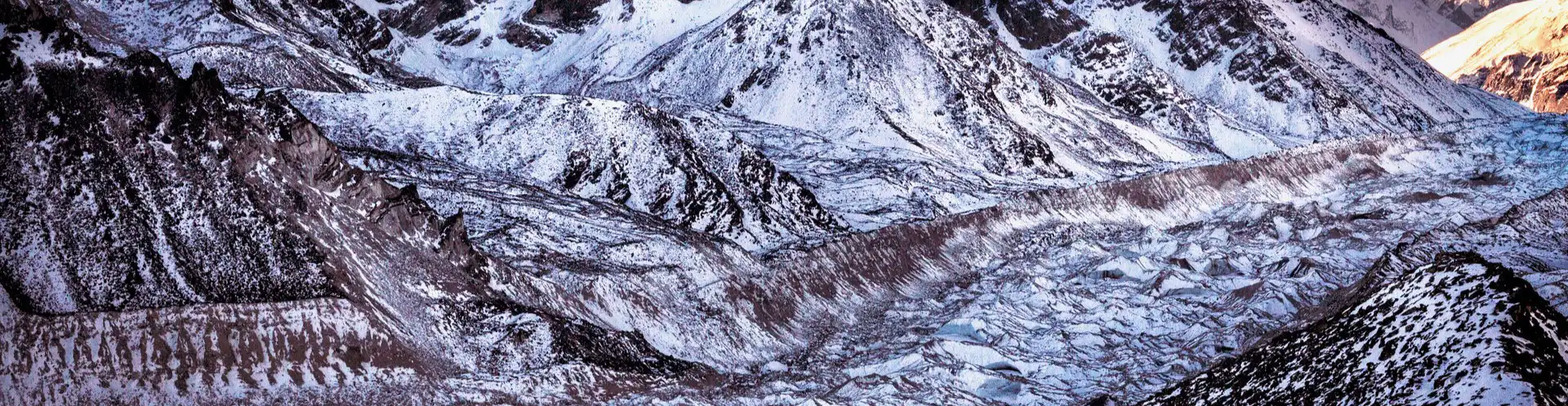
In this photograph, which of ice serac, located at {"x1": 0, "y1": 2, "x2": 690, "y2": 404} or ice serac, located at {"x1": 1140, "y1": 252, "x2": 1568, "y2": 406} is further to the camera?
ice serac, located at {"x1": 0, "y1": 2, "x2": 690, "y2": 404}

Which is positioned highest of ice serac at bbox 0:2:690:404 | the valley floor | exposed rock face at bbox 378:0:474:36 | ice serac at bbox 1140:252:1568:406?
ice serac at bbox 1140:252:1568:406

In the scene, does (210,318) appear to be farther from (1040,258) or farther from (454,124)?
(1040,258)

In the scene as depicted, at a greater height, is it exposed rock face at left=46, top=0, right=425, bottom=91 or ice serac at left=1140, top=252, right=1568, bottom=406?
ice serac at left=1140, top=252, right=1568, bottom=406

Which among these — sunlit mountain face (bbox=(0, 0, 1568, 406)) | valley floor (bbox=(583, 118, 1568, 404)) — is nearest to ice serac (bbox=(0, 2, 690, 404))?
sunlit mountain face (bbox=(0, 0, 1568, 406))

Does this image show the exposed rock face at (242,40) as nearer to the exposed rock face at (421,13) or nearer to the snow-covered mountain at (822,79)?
the snow-covered mountain at (822,79)

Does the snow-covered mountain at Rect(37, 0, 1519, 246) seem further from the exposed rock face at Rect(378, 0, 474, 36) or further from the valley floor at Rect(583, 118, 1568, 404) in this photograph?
the valley floor at Rect(583, 118, 1568, 404)

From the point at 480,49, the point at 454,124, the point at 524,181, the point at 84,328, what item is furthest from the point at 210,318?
the point at 480,49

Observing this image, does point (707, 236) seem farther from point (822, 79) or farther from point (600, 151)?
point (822, 79)

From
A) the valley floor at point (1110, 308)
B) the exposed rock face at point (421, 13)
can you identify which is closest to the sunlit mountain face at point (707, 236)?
the valley floor at point (1110, 308)
